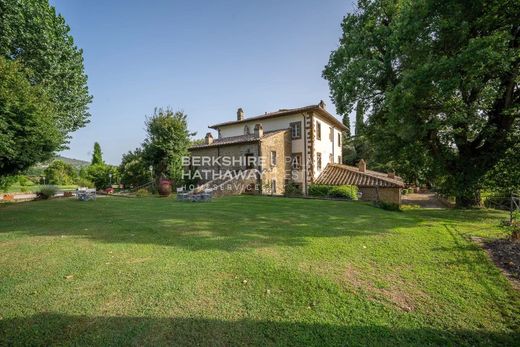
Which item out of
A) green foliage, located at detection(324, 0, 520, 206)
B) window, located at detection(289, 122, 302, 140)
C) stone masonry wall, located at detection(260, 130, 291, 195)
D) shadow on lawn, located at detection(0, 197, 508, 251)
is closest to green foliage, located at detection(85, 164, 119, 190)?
stone masonry wall, located at detection(260, 130, 291, 195)

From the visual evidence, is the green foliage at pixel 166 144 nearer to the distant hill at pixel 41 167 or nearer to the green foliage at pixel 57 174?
the distant hill at pixel 41 167

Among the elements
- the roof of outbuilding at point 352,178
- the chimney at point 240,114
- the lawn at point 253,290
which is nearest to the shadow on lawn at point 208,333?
the lawn at point 253,290

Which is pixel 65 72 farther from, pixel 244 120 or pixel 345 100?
pixel 345 100

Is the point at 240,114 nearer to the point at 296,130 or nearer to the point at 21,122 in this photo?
the point at 296,130

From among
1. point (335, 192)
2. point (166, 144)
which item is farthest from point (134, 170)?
point (335, 192)

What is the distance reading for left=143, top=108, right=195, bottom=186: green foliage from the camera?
76.5 ft

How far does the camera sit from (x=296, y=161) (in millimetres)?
23453

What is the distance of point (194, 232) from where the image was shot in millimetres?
7258

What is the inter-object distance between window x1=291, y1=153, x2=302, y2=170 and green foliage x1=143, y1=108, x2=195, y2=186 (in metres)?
11.1

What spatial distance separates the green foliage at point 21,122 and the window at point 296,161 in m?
17.9

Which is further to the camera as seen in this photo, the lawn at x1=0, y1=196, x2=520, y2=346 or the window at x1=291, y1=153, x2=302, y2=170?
the window at x1=291, y1=153, x2=302, y2=170

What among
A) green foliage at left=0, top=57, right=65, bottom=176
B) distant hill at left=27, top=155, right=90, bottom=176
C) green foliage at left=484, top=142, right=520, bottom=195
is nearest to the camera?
green foliage at left=0, top=57, right=65, bottom=176

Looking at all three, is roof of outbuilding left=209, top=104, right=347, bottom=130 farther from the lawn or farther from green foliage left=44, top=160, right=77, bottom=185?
green foliage left=44, top=160, right=77, bottom=185

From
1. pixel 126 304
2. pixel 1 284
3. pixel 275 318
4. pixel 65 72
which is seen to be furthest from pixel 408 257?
A: pixel 65 72
